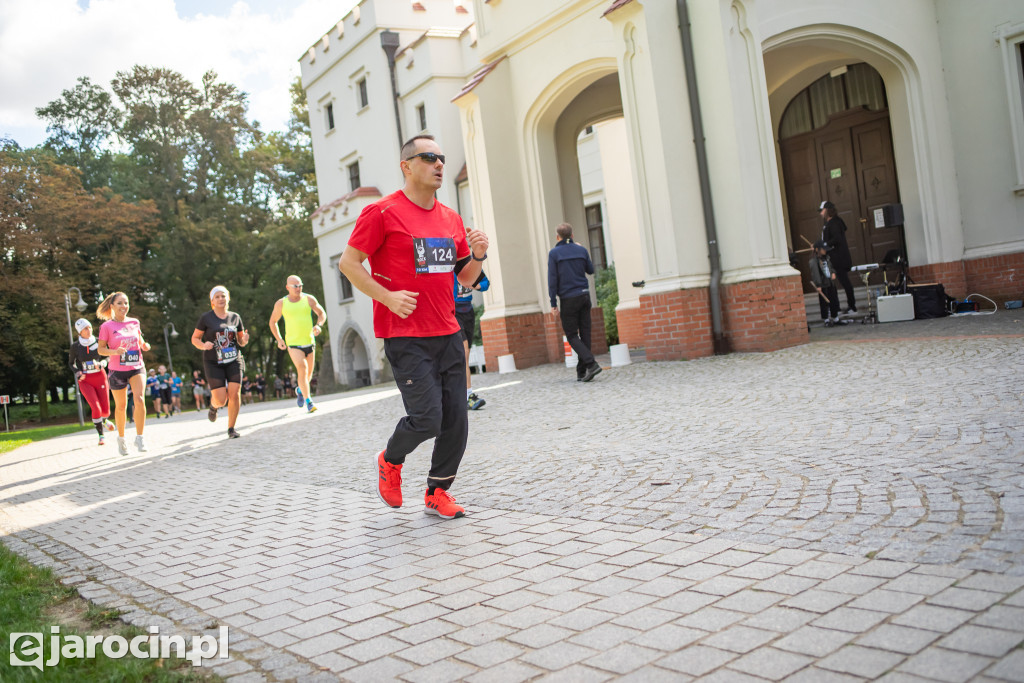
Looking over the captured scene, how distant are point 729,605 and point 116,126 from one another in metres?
48.4

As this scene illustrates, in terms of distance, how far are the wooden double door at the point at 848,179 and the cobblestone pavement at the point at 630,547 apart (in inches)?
360

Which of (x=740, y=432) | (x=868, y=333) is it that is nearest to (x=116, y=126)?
(x=868, y=333)

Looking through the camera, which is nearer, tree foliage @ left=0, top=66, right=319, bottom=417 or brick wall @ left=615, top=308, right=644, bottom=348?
brick wall @ left=615, top=308, right=644, bottom=348

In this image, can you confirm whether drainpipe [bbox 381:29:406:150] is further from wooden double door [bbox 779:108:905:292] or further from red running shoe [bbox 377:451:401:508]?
red running shoe [bbox 377:451:401:508]

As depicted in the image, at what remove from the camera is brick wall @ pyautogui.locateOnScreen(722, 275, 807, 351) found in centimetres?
1237

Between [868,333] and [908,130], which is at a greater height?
[908,130]

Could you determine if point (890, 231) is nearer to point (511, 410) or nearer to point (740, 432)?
point (511, 410)

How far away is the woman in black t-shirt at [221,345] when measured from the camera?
10703mm

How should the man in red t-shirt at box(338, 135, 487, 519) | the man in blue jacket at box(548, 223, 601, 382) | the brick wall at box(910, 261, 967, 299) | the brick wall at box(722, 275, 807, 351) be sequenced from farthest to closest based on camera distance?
the brick wall at box(910, 261, 967, 299)
the brick wall at box(722, 275, 807, 351)
the man in blue jacket at box(548, 223, 601, 382)
the man in red t-shirt at box(338, 135, 487, 519)

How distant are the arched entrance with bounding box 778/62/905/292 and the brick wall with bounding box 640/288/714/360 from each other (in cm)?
A: 443

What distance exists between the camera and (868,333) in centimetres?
1266

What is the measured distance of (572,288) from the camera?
38.2ft

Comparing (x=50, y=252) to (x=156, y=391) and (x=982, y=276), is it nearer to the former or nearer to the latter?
(x=156, y=391)

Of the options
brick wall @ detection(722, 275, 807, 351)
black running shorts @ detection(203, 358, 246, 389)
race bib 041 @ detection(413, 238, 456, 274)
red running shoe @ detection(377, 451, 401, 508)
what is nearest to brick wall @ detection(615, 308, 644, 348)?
brick wall @ detection(722, 275, 807, 351)
